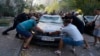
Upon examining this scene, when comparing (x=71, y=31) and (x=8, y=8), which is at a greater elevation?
(x=71, y=31)

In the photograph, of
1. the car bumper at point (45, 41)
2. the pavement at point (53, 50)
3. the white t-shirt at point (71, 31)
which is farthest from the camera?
the car bumper at point (45, 41)

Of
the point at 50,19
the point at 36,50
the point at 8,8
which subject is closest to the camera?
the point at 36,50

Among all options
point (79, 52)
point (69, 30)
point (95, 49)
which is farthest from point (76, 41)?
point (95, 49)

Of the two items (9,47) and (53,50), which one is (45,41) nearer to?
(53,50)

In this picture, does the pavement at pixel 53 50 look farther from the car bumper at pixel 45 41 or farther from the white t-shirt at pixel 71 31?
the white t-shirt at pixel 71 31

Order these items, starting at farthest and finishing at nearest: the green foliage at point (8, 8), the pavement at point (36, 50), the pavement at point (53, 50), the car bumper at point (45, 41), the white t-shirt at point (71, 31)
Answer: the green foliage at point (8, 8) < the car bumper at point (45, 41) < the pavement at point (53, 50) < the pavement at point (36, 50) < the white t-shirt at point (71, 31)

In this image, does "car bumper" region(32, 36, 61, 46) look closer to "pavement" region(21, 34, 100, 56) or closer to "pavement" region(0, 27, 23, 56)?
"pavement" region(21, 34, 100, 56)

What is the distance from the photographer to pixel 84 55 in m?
9.93

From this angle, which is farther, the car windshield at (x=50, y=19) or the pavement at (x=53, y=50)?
the car windshield at (x=50, y=19)

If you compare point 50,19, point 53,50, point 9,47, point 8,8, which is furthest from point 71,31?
point 8,8

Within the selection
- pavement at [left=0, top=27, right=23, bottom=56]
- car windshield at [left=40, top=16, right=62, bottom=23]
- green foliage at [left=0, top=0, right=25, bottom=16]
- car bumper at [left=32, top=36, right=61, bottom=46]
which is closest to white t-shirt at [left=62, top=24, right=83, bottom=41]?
car bumper at [left=32, top=36, right=61, bottom=46]

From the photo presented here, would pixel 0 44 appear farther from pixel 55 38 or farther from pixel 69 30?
pixel 69 30

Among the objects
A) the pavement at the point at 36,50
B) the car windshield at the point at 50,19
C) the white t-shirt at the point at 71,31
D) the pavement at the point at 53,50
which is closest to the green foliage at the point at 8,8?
the car windshield at the point at 50,19

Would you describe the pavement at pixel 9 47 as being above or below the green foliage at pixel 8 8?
above
